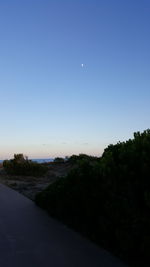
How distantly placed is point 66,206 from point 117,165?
211cm

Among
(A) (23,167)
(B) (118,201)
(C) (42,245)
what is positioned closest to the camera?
(B) (118,201)

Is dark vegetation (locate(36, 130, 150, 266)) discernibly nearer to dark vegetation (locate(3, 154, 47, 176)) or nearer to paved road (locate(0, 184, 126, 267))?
paved road (locate(0, 184, 126, 267))

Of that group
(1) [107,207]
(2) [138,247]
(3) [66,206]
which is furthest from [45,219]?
(2) [138,247]

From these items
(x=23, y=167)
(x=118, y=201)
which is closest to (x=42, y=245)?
(x=118, y=201)

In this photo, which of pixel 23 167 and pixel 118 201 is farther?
pixel 23 167

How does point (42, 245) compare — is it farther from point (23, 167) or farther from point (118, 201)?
point (23, 167)

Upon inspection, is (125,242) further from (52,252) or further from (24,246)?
(24,246)

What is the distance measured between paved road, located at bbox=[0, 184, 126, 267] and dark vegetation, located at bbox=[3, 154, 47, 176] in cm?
1015

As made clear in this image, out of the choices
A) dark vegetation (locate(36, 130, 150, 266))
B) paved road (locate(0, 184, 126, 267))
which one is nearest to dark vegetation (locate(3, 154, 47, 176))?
paved road (locate(0, 184, 126, 267))

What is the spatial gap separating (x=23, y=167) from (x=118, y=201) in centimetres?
1402

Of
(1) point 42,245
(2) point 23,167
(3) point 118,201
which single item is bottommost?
(1) point 42,245

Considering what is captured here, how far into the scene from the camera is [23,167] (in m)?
19.0

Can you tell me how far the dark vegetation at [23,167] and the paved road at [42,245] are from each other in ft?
33.3

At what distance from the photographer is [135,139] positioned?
6156 mm
